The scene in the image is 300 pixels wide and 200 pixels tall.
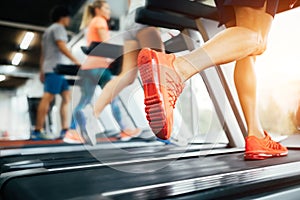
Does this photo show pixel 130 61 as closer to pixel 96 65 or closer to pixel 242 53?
pixel 96 65

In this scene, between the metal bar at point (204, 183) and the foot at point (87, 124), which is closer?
the metal bar at point (204, 183)

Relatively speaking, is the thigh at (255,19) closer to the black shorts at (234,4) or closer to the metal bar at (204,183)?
the black shorts at (234,4)

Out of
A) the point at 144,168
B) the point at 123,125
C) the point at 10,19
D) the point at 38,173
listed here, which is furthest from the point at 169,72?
the point at 10,19

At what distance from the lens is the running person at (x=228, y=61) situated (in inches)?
41.3

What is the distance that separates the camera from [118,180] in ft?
3.17

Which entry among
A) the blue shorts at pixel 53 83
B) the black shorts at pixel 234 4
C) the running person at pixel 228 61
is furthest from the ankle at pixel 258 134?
the blue shorts at pixel 53 83

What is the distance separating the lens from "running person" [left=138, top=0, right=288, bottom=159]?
1048 mm

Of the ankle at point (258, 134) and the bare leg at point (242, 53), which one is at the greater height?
the bare leg at point (242, 53)

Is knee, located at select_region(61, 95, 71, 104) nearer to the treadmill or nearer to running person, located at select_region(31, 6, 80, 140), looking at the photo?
running person, located at select_region(31, 6, 80, 140)

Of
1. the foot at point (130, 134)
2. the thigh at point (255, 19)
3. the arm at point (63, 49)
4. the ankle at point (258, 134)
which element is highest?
the arm at point (63, 49)

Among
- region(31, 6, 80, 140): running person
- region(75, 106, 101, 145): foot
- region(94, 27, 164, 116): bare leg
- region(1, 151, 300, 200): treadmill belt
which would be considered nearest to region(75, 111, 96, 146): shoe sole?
region(75, 106, 101, 145): foot

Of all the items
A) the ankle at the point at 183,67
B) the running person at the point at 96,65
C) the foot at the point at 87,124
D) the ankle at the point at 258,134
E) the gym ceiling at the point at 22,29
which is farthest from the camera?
the gym ceiling at the point at 22,29

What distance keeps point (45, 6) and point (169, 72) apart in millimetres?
5044

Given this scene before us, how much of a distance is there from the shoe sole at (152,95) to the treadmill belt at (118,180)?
16cm
